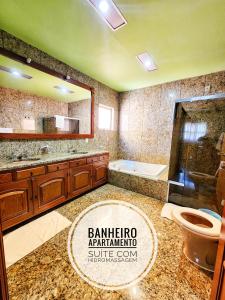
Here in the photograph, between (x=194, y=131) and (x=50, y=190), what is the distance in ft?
8.86

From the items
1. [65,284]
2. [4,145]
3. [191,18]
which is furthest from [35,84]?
[65,284]

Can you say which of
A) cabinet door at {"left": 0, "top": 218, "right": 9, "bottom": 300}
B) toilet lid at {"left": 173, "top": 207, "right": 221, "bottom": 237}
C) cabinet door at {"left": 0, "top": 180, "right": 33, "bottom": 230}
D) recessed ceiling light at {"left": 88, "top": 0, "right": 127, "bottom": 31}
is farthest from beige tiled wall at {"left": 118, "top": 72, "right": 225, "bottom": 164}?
cabinet door at {"left": 0, "top": 218, "right": 9, "bottom": 300}

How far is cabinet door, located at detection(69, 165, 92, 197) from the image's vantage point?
7.57 ft

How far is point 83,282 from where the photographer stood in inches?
44.8

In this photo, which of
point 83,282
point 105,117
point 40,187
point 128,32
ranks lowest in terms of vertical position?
point 83,282

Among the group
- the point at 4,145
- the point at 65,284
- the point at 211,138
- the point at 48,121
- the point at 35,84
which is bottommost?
the point at 65,284

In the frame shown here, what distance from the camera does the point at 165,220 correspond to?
1.93 meters

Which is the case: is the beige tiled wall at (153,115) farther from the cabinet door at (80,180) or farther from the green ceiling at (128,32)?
the cabinet door at (80,180)

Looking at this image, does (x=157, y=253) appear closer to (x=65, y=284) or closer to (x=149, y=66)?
(x=65, y=284)

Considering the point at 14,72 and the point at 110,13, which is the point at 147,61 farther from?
the point at 14,72

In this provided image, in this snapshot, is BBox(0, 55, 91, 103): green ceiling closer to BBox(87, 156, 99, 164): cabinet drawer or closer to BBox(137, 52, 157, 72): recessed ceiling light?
BBox(87, 156, 99, 164): cabinet drawer

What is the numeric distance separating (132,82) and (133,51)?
3.98 feet

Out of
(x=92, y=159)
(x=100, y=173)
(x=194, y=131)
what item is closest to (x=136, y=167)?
(x=100, y=173)

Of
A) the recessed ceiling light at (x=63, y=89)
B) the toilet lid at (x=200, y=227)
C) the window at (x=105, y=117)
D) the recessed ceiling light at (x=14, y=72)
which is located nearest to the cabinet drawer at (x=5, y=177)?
the recessed ceiling light at (x=14, y=72)
